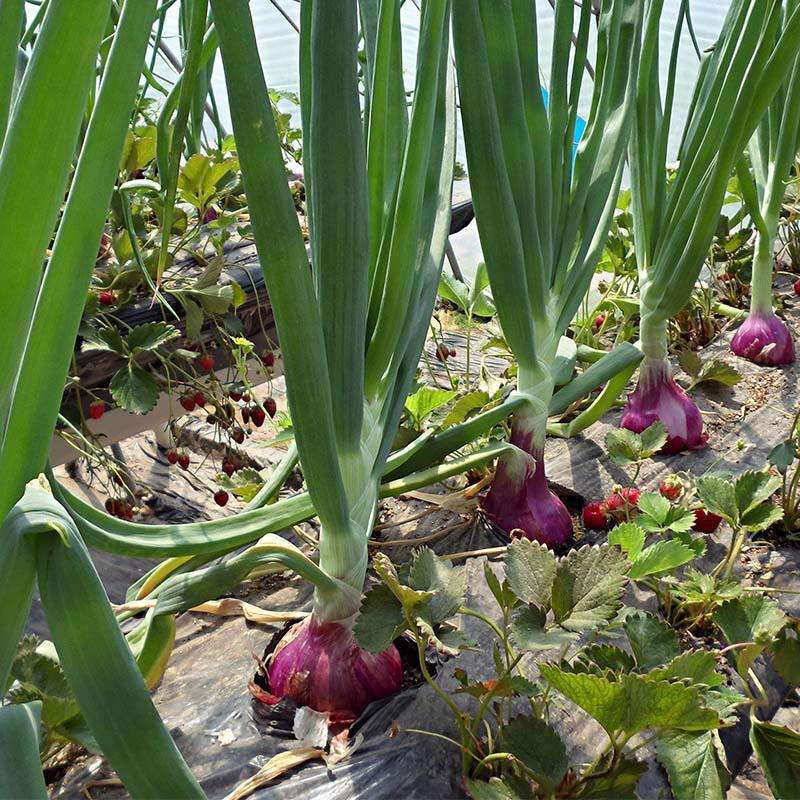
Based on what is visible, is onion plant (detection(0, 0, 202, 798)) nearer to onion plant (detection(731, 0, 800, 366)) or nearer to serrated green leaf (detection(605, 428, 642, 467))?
serrated green leaf (detection(605, 428, 642, 467))

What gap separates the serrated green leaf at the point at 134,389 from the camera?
132 centimetres

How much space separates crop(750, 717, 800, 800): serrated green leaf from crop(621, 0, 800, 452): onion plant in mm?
737

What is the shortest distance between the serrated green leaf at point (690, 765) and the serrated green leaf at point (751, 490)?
1.12ft

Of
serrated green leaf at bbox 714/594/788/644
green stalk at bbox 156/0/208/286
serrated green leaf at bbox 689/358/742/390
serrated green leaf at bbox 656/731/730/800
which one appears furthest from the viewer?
serrated green leaf at bbox 689/358/742/390

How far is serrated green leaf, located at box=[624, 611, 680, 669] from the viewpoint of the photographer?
29.3 inches

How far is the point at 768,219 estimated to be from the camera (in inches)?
67.0

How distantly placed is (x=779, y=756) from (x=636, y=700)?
0.58 feet

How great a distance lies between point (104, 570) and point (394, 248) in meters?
0.84

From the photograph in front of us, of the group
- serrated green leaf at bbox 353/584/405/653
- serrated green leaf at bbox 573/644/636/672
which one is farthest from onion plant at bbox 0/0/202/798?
serrated green leaf at bbox 573/644/636/672

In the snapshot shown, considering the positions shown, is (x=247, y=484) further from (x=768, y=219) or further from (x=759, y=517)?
(x=768, y=219)

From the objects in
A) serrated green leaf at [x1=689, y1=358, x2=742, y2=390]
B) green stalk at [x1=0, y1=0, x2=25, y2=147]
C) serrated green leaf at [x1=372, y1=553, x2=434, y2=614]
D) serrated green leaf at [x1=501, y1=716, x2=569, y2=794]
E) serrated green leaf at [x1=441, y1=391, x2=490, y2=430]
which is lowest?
serrated green leaf at [x1=501, y1=716, x2=569, y2=794]

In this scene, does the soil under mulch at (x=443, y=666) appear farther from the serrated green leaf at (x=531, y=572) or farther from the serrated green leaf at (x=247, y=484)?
the serrated green leaf at (x=531, y=572)

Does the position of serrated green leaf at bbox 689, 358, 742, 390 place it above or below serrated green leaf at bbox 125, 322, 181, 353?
below

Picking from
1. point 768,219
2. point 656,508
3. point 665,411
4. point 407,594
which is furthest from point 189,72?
point 768,219
